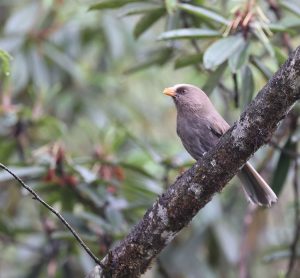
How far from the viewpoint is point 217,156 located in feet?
7.29

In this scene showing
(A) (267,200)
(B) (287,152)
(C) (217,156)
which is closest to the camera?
(C) (217,156)

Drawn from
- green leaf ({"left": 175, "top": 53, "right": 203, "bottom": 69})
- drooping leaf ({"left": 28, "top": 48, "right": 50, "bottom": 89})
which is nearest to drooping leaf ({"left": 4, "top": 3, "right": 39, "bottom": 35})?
drooping leaf ({"left": 28, "top": 48, "right": 50, "bottom": 89})

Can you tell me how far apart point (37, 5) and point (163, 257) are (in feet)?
7.05

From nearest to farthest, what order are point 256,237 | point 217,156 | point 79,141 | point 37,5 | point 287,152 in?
point 217,156
point 287,152
point 256,237
point 37,5
point 79,141

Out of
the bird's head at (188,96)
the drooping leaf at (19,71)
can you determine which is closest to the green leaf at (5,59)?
the bird's head at (188,96)

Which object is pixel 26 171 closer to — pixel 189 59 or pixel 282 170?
pixel 189 59

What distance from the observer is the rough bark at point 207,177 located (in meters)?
2.13

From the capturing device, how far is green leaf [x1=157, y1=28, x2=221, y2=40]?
119 inches

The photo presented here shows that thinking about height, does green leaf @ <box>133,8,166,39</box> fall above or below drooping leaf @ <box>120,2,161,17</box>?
below

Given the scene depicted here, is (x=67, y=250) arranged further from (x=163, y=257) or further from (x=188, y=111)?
(x=188, y=111)

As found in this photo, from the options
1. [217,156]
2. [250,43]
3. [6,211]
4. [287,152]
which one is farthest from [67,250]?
[217,156]

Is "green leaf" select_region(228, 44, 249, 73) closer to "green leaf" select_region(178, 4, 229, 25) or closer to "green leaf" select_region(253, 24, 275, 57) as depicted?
"green leaf" select_region(253, 24, 275, 57)

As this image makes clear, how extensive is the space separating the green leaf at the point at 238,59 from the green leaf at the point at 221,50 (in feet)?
0.06

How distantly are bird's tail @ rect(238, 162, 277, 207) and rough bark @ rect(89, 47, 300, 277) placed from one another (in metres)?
0.80
